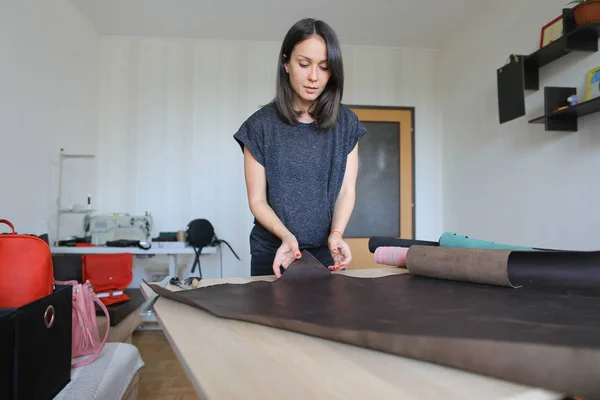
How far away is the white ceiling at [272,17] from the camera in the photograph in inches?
126

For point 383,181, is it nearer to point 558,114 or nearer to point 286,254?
point 558,114

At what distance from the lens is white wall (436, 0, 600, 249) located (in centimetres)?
227

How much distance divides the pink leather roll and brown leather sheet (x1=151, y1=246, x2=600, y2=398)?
186mm

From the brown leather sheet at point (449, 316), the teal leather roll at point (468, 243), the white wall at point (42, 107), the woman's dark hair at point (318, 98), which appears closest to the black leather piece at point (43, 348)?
the brown leather sheet at point (449, 316)

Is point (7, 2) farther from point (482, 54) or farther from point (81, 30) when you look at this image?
point (482, 54)

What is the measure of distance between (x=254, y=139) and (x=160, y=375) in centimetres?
188

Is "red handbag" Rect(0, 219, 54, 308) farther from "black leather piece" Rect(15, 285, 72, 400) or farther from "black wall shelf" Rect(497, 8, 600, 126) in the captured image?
"black wall shelf" Rect(497, 8, 600, 126)

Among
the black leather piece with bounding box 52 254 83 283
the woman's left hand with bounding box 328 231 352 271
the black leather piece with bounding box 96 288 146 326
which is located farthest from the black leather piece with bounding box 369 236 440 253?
the black leather piece with bounding box 52 254 83 283

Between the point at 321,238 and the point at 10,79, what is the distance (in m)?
2.39

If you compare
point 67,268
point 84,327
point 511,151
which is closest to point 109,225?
point 67,268

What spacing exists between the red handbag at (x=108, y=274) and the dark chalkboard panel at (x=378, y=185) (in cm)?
216

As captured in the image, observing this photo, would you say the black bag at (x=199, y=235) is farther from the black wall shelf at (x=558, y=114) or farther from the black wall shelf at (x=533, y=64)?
the black wall shelf at (x=558, y=114)

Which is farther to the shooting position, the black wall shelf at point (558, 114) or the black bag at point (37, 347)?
the black wall shelf at point (558, 114)

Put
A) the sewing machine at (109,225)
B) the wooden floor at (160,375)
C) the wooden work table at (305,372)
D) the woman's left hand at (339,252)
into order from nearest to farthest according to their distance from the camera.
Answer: the wooden work table at (305,372) → the woman's left hand at (339,252) → the wooden floor at (160,375) → the sewing machine at (109,225)
